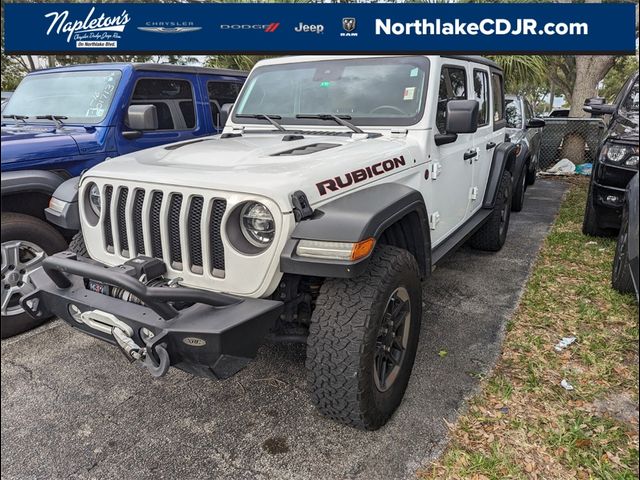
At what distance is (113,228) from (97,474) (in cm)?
110

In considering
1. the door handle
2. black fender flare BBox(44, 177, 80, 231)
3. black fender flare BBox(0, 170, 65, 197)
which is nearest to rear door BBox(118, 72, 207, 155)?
black fender flare BBox(0, 170, 65, 197)

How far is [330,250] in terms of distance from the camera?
195 cm

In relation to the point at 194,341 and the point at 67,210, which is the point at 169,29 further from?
the point at 194,341

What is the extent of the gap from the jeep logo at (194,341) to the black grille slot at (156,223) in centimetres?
53

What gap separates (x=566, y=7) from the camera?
7.06ft

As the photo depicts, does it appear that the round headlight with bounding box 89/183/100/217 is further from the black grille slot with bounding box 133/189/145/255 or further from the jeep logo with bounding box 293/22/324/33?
the jeep logo with bounding box 293/22/324/33

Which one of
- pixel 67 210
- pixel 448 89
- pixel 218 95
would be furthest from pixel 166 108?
pixel 448 89

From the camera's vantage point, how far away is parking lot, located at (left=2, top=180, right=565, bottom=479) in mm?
2176

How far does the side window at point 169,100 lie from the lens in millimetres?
4418

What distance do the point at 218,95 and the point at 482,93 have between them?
269 centimetres

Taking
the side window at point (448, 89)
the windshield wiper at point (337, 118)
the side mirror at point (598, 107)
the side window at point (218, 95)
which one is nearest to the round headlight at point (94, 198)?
the windshield wiper at point (337, 118)

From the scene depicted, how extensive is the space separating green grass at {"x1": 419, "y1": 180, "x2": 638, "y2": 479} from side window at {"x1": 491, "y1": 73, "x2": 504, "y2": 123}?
2.00m

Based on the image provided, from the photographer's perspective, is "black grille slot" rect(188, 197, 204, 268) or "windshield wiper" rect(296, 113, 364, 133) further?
"windshield wiper" rect(296, 113, 364, 133)

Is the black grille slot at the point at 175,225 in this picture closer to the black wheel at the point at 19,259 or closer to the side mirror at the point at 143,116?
the black wheel at the point at 19,259
